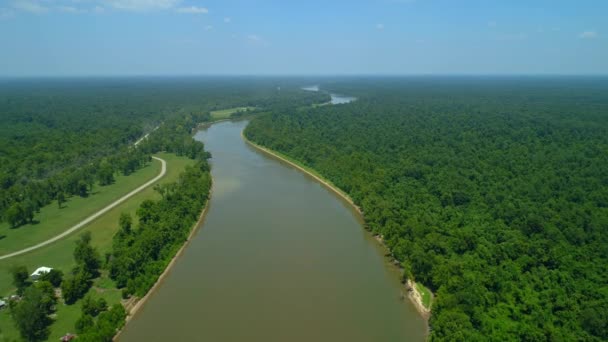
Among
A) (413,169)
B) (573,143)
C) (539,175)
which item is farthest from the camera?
(573,143)

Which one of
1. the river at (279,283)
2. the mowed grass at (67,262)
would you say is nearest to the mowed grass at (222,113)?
the mowed grass at (67,262)

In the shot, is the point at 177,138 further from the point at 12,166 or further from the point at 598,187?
the point at 598,187

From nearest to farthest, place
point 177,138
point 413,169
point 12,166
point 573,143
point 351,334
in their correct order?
point 351,334 → point 413,169 → point 12,166 → point 573,143 → point 177,138

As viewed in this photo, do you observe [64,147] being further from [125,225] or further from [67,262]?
[67,262]

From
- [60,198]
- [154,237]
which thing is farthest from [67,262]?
[60,198]

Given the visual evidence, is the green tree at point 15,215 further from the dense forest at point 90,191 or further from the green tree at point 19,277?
the green tree at point 19,277

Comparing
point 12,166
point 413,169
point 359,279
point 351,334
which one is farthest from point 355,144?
point 12,166

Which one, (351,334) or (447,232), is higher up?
(447,232)
